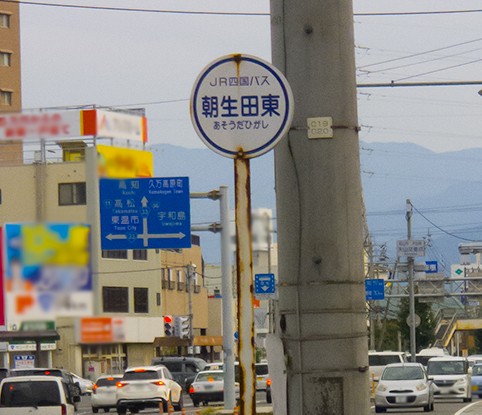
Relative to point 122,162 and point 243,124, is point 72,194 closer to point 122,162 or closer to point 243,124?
point 122,162

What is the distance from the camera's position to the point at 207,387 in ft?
149

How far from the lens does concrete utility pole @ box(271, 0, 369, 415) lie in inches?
243

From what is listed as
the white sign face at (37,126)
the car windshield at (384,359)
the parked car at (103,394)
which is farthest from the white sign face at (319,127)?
the car windshield at (384,359)

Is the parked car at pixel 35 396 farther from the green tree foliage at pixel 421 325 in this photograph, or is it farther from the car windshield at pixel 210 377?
the green tree foliage at pixel 421 325

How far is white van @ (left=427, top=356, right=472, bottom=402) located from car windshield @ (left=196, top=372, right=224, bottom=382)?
313 inches

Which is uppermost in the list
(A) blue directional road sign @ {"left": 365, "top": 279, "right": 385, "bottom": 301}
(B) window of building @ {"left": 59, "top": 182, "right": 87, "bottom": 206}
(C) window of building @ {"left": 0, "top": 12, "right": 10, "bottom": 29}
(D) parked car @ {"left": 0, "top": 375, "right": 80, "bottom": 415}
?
(C) window of building @ {"left": 0, "top": 12, "right": 10, "bottom": 29}

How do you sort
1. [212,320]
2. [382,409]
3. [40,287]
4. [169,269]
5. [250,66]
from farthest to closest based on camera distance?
[212,320] < [169,269] < [382,409] < [250,66] < [40,287]

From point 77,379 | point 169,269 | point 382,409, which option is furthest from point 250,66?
point 169,269

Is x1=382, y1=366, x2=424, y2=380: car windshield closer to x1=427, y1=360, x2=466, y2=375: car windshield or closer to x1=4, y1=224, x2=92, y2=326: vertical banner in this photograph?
x1=427, y1=360, x2=466, y2=375: car windshield

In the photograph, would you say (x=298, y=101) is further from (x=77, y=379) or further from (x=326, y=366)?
(x=77, y=379)

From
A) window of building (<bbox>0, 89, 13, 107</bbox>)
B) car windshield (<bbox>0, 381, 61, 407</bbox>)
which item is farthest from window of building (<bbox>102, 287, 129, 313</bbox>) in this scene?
window of building (<bbox>0, 89, 13, 107</bbox>)

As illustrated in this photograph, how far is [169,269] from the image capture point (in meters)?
75.2

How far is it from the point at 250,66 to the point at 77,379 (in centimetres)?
4391

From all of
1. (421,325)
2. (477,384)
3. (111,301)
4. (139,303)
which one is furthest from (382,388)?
(421,325)
